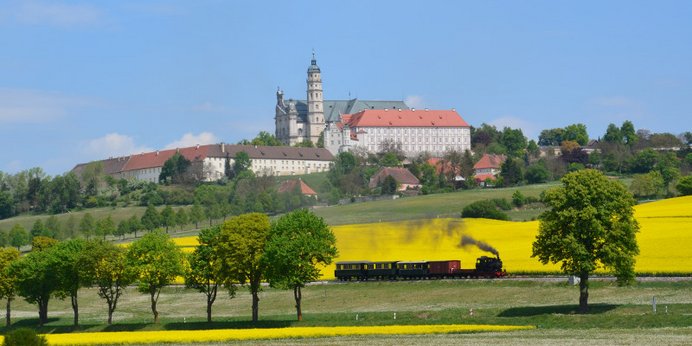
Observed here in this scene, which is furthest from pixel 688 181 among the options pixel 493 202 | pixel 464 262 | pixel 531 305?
pixel 531 305

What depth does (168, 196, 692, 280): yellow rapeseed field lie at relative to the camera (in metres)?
83.8

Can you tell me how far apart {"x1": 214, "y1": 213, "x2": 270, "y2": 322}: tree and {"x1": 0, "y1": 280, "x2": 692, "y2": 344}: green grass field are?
2.54 metres

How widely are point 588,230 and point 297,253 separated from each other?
17106mm

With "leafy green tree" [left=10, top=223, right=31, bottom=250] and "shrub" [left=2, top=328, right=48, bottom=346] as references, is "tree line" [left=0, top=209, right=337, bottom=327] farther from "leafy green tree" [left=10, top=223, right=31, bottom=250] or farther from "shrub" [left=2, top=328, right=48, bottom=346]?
"leafy green tree" [left=10, top=223, right=31, bottom=250]

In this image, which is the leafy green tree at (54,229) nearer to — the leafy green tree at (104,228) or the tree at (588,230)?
the leafy green tree at (104,228)

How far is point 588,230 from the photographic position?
69.2 meters

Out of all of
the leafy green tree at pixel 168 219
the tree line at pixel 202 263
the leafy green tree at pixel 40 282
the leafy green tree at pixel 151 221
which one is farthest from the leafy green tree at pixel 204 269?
the leafy green tree at pixel 168 219

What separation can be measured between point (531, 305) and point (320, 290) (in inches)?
834

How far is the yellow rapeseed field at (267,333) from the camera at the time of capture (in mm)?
61469

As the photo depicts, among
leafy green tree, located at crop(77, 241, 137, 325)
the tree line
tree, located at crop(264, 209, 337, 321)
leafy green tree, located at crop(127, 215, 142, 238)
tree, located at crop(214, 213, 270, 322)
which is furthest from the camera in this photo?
leafy green tree, located at crop(127, 215, 142, 238)

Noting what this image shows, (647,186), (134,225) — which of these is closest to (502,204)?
(647,186)

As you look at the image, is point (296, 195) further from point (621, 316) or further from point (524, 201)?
point (621, 316)

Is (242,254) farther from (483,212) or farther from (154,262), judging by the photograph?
(483,212)

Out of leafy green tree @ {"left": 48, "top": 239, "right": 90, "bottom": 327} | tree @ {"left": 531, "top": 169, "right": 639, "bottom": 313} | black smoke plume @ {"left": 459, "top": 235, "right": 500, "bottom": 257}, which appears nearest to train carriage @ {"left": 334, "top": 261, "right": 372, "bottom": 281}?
black smoke plume @ {"left": 459, "top": 235, "right": 500, "bottom": 257}
